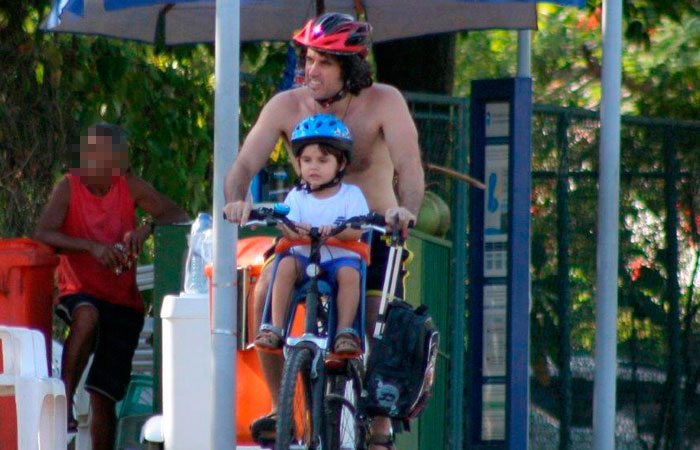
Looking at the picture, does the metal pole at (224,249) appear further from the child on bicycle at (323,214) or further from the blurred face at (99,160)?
the blurred face at (99,160)

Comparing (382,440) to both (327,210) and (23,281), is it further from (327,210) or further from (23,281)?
(23,281)

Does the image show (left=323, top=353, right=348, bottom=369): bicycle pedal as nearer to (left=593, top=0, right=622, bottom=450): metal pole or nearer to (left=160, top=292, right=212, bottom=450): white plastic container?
(left=160, top=292, right=212, bottom=450): white plastic container

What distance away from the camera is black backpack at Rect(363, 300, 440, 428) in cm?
507

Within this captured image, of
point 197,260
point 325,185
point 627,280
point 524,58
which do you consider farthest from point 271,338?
point 627,280

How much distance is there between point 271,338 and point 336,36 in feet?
3.76

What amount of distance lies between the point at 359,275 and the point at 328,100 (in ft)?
2.41

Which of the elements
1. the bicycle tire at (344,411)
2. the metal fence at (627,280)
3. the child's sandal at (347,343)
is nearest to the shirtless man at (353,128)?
the bicycle tire at (344,411)

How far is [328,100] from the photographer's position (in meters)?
5.35

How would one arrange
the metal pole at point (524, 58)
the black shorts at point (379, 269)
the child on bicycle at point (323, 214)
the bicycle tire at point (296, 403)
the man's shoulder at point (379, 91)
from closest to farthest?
the bicycle tire at point (296, 403), the child on bicycle at point (323, 214), the black shorts at point (379, 269), the man's shoulder at point (379, 91), the metal pole at point (524, 58)

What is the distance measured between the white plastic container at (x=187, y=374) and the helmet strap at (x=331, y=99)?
992 millimetres

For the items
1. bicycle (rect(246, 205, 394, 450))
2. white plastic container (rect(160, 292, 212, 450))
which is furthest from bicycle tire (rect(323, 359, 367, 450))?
white plastic container (rect(160, 292, 212, 450))

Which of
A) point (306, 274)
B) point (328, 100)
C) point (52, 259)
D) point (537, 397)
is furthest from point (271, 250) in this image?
point (537, 397)

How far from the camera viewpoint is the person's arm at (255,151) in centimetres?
527

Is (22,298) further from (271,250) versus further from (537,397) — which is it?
(537,397)
